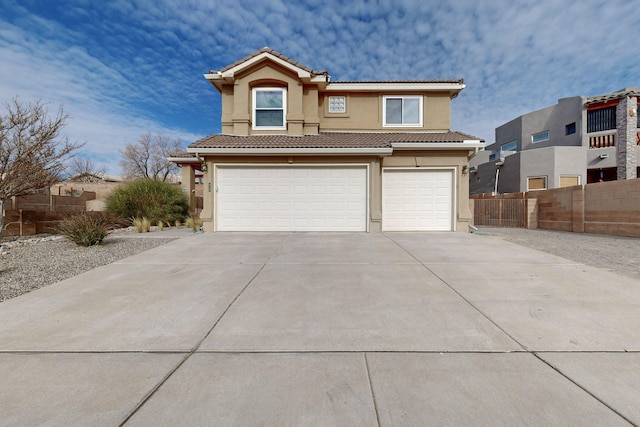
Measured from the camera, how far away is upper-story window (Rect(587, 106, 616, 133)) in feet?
64.7

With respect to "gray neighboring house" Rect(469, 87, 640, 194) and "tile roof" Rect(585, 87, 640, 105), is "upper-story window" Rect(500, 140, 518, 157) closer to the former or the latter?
"gray neighboring house" Rect(469, 87, 640, 194)

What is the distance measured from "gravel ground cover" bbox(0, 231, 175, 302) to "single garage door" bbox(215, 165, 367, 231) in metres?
2.55

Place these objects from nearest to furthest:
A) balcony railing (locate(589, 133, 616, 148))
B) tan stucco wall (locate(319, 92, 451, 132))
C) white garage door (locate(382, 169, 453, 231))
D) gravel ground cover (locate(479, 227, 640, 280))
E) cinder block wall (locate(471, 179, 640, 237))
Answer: gravel ground cover (locate(479, 227, 640, 280))
cinder block wall (locate(471, 179, 640, 237))
white garage door (locate(382, 169, 453, 231))
tan stucco wall (locate(319, 92, 451, 132))
balcony railing (locate(589, 133, 616, 148))

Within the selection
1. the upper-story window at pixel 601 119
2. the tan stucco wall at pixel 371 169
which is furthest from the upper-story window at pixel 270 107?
the upper-story window at pixel 601 119

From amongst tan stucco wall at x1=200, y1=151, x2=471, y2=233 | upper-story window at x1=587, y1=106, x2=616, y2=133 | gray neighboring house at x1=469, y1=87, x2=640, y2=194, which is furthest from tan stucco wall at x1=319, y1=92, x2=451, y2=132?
upper-story window at x1=587, y1=106, x2=616, y2=133

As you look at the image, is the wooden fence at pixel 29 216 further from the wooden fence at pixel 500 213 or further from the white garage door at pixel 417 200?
the wooden fence at pixel 500 213

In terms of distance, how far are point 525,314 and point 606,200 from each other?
1138cm

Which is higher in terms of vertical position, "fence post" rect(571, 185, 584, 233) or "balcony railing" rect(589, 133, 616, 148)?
"balcony railing" rect(589, 133, 616, 148)

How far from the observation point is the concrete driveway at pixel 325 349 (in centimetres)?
189

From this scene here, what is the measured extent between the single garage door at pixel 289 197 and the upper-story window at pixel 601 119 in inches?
852

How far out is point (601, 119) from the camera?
2011 centimetres

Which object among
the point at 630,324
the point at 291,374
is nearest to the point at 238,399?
the point at 291,374

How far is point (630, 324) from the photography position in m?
3.05

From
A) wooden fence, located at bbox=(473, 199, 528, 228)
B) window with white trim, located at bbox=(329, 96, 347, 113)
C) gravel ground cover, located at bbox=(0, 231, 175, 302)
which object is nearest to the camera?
gravel ground cover, located at bbox=(0, 231, 175, 302)
